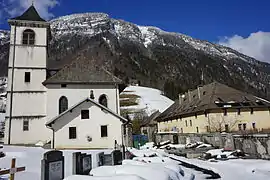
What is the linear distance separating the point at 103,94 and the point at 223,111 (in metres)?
19.1

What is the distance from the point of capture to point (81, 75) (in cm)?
3122

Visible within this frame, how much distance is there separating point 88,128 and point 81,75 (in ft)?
26.5

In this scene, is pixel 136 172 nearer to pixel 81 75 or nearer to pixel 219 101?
pixel 81 75

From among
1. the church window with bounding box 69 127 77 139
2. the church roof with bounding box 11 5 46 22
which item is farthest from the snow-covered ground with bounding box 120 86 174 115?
the church window with bounding box 69 127 77 139

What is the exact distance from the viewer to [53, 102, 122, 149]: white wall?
983 inches

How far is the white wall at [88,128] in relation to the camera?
25.0 m

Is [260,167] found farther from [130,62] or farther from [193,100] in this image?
[130,62]

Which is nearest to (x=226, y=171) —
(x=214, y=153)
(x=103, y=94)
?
(x=214, y=153)

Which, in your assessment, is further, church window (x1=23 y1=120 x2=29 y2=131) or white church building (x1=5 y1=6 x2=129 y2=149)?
church window (x1=23 y1=120 x2=29 y2=131)

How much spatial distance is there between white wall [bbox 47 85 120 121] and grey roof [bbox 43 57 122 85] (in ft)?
1.98

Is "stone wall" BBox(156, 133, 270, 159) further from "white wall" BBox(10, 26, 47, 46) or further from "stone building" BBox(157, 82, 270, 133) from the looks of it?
"white wall" BBox(10, 26, 47, 46)

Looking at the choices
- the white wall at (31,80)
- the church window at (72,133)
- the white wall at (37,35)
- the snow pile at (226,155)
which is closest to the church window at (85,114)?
the church window at (72,133)

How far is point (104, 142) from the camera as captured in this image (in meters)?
25.9

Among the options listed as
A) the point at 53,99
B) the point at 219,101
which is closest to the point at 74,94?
the point at 53,99
